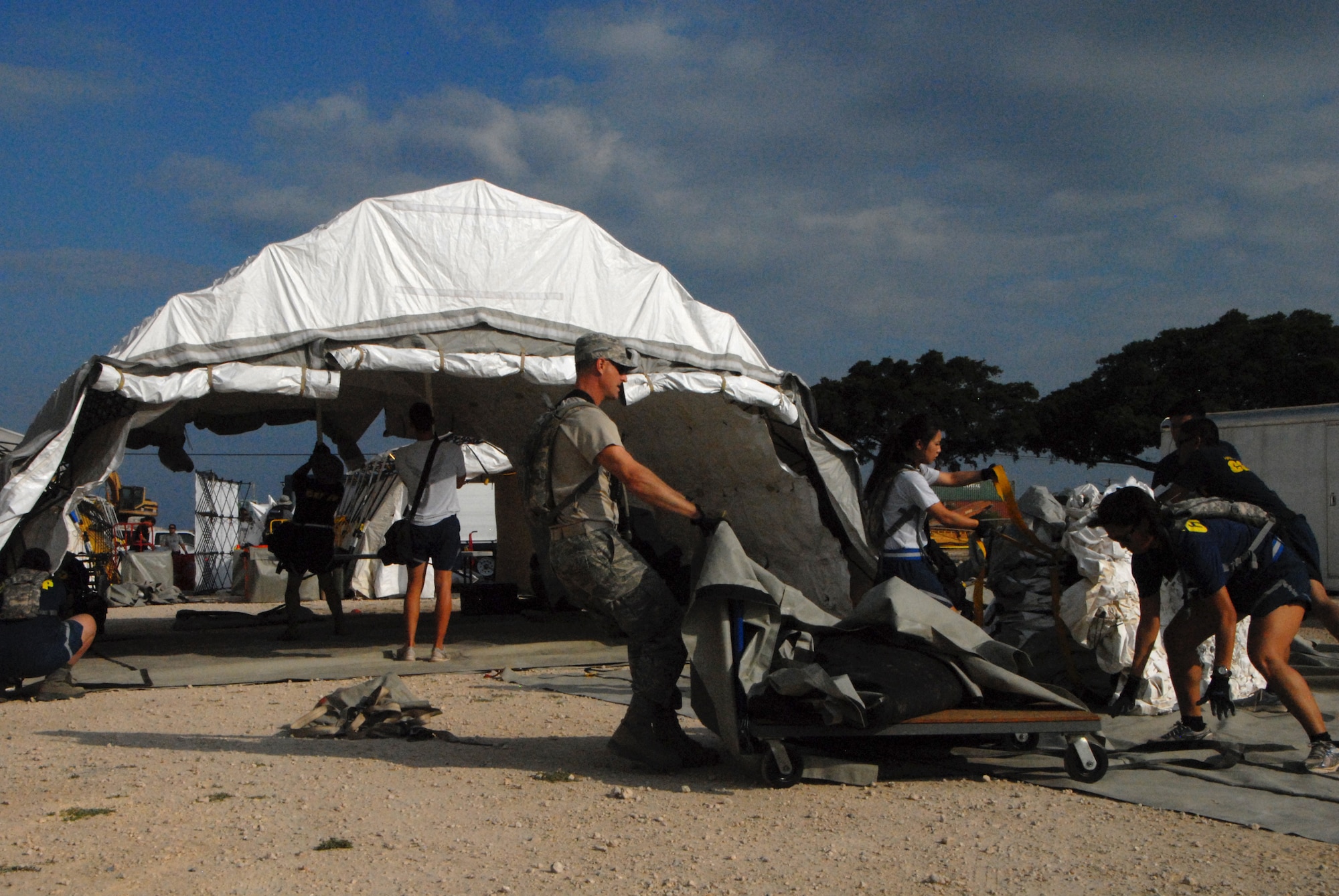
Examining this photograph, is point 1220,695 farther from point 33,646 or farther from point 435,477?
point 33,646

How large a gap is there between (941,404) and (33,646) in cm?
3798

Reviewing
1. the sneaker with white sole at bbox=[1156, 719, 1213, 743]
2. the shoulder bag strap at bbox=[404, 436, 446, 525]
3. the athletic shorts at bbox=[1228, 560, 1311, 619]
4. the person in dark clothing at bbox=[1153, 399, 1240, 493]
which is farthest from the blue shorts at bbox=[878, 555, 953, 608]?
the shoulder bag strap at bbox=[404, 436, 446, 525]

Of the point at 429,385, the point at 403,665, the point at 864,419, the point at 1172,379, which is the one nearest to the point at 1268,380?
the point at 1172,379

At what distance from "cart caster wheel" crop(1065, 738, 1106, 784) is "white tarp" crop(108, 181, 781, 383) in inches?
184

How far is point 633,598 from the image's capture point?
413cm

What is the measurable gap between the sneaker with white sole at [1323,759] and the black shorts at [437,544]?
4.82m

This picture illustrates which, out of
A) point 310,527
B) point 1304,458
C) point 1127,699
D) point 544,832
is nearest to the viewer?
point 544,832

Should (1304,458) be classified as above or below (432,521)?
above

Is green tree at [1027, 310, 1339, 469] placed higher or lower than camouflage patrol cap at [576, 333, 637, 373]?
higher

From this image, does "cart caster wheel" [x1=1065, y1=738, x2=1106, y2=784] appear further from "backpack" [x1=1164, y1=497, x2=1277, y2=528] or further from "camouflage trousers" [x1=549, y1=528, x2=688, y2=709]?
"camouflage trousers" [x1=549, y1=528, x2=688, y2=709]

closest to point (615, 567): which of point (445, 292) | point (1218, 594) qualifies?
point (1218, 594)

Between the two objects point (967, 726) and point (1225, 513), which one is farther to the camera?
point (1225, 513)

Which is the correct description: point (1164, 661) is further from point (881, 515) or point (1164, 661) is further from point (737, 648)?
point (737, 648)

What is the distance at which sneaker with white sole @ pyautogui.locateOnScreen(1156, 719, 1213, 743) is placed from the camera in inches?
177
